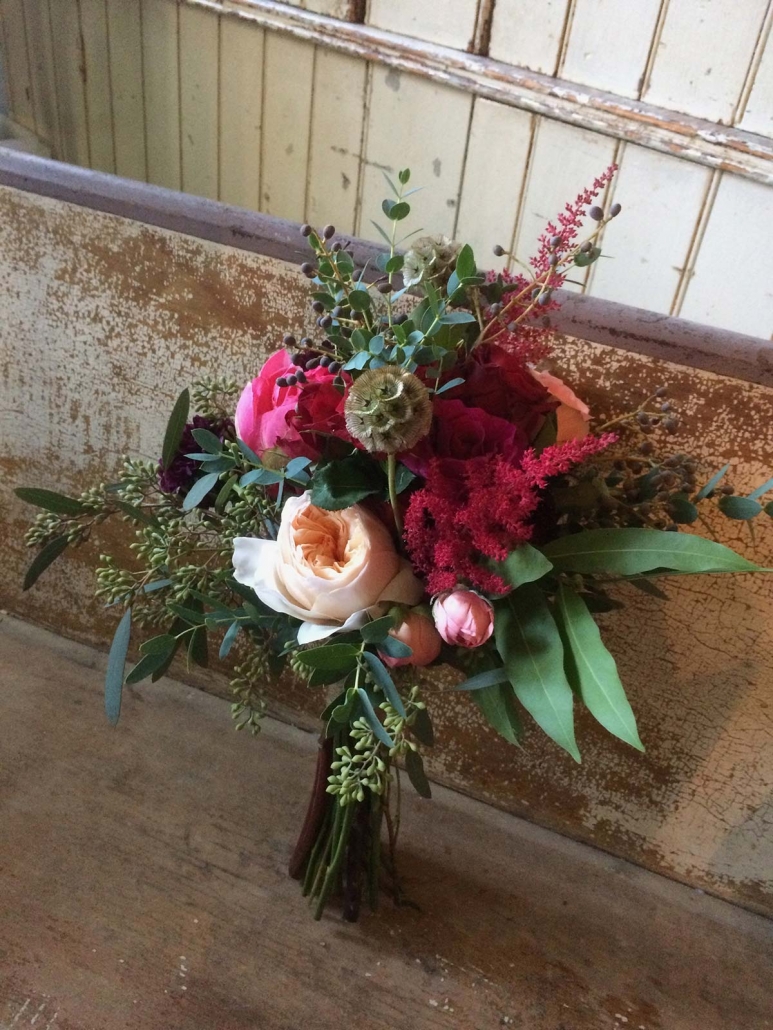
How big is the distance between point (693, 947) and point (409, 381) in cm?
75

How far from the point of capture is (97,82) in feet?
6.10

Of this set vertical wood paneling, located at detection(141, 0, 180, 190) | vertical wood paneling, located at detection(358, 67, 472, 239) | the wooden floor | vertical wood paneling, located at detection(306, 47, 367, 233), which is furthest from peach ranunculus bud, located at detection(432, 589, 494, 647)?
vertical wood paneling, located at detection(141, 0, 180, 190)

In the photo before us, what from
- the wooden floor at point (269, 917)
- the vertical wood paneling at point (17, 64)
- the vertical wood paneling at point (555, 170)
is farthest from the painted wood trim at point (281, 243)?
the vertical wood paneling at point (17, 64)

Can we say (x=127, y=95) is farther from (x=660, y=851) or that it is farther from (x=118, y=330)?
(x=660, y=851)

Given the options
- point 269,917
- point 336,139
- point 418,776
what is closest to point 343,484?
point 418,776

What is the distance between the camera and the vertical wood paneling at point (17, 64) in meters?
1.89

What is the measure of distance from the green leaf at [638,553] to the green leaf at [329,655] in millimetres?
153

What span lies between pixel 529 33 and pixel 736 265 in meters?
0.50

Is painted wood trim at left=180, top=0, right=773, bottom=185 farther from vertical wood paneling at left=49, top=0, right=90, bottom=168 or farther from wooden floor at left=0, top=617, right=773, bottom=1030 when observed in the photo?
wooden floor at left=0, top=617, right=773, bottom=1030

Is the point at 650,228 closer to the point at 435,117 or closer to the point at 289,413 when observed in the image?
the point at 435,117

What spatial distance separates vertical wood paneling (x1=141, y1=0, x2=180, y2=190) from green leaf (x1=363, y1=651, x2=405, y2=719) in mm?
1650

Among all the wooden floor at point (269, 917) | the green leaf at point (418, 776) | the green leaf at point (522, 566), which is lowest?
the wooden floor at point (269, 917)

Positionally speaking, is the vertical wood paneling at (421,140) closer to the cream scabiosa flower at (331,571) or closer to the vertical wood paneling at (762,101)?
the vertical wood paneling at (762,101)

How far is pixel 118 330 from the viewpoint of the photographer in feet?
2.91
